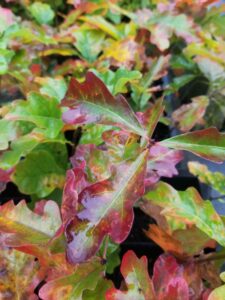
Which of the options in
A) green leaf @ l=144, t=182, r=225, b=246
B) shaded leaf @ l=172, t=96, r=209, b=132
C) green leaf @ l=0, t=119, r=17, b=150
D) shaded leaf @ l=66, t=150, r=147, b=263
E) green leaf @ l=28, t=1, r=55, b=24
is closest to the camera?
shaded leaf @ l=66, t=150, r=147, b=263

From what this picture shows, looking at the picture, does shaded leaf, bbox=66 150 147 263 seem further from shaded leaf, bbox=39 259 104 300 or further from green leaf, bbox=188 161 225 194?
green leaf, bbox=188 161 225 194

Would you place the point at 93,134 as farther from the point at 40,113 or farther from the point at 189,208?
the point at 189,208

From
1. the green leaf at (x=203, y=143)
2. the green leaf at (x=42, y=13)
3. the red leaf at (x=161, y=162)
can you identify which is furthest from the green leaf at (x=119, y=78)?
the green leaf at (x=42, y=13)

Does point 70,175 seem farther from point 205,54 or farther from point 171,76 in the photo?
point 171,76

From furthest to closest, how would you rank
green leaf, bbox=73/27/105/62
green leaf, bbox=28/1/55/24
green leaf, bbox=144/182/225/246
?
green leaf, bbox=28/1/55/24, green leaf, bbox=73/27/105/62, green leaf, bbox=144/182/225/246

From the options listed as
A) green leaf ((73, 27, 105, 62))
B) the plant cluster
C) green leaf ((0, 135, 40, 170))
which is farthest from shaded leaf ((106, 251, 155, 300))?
green leaf ((73, 27, 105, 62))

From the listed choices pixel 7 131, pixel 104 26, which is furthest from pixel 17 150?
pixel 104 26

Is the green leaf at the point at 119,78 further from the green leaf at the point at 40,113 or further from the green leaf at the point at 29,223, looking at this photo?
the green leaf at the point at 29,223

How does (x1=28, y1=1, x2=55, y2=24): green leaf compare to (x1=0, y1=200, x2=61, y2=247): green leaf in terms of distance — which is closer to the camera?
(x1=0, y1=200, x2=61, y2=247): green leaf
